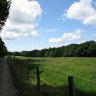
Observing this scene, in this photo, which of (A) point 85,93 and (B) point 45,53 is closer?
(A) point 85,93

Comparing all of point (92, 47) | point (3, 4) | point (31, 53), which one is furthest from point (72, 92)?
point (31, 53)

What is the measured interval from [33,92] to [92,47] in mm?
120561

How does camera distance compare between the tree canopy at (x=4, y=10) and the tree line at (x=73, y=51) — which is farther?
the tree line at (x=73, y=51)

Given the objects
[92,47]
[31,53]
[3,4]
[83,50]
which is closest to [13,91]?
[3,4]

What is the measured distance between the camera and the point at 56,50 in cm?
18200

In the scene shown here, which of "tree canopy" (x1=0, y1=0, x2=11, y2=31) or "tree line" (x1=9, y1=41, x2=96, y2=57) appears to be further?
"tree line" (x1=9, y1=41, x2=96, y2=57)

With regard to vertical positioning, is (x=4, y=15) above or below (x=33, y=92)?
above

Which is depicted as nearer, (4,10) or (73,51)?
(4,10)

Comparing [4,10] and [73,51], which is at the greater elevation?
[4,10]

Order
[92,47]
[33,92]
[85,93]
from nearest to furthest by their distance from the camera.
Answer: [85,93] < [33,92] < [92,47]

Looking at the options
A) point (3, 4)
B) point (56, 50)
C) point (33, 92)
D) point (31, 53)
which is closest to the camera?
point (33, 92)

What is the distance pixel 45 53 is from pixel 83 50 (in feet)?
181

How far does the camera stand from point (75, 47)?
160 meters

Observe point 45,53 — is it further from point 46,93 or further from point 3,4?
point 46,93
